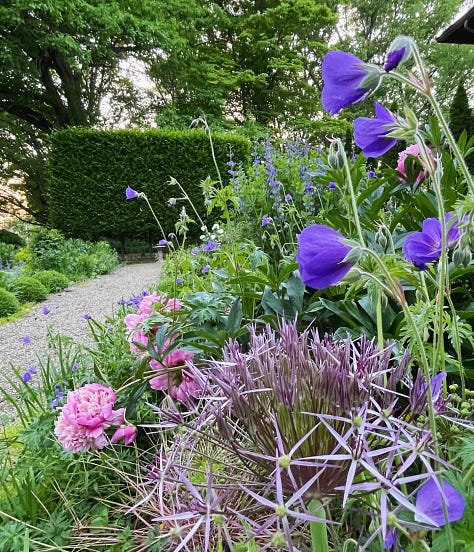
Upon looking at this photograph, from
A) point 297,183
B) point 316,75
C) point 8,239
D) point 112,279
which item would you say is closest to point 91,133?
point 112,279

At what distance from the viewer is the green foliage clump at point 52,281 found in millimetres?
6504

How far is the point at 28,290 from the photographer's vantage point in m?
6.00

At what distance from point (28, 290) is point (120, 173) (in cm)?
454

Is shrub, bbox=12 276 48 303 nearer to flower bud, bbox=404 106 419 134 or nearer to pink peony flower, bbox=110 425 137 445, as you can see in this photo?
pink peony flower, bbox=110 425 137 445

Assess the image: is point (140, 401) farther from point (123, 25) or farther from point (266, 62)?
point (266, 62)

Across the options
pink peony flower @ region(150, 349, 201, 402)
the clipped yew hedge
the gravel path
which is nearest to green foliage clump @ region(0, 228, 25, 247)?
the clipped yew hedge

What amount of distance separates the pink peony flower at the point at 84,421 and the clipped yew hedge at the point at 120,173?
863cm

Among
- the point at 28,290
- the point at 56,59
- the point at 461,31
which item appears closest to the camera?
the point at 28,290

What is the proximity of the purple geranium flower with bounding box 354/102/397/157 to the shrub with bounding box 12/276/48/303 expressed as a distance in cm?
608

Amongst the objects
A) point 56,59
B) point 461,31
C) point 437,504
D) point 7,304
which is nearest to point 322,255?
point 437,504

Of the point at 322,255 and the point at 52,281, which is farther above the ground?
the point at 322,255

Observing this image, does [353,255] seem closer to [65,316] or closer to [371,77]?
[371,77]

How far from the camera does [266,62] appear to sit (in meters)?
15.0

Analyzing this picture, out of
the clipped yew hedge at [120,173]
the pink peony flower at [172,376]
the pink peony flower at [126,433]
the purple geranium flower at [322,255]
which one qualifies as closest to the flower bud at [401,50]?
the purple geranium flower at [322,255]
